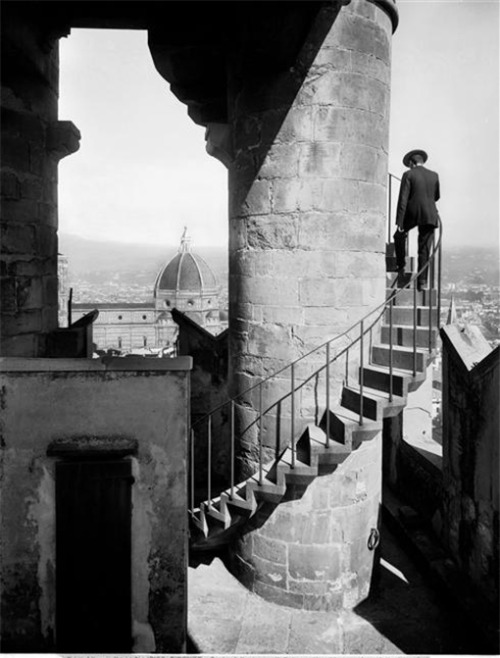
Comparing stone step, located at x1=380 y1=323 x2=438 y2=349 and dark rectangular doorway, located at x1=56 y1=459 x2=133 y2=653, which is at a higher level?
stone step, located at x1=380 y1=323 x2=438 y2=349

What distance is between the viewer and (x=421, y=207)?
6.67 metres

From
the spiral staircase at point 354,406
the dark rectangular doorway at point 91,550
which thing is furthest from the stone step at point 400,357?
the dark rectangular doorway at point 91,550

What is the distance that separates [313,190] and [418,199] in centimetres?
131

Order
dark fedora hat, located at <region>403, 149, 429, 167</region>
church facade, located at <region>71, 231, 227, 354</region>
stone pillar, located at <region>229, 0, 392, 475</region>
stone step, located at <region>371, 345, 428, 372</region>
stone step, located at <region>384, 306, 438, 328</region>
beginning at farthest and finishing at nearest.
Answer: church facade, located at <region>71, 231, 227, 354</region> → dark fedora hat, located at <region>403, 149, 429, 167</region> → stone step, located at <region>384, 306, 438, 328</region> → stone pillar, located at <region>229, 0, 392, 475</region> → stone step, located at <region>371, 345, 428, 372</region>

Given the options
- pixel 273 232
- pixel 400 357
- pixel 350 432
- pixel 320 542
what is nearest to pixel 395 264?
pixel 400 357

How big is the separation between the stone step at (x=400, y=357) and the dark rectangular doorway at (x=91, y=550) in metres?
3.28

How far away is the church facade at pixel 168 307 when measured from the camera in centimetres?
5550

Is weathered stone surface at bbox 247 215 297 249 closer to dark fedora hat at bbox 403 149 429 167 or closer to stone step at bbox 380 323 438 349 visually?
stone step at bbox 380 323 438 349

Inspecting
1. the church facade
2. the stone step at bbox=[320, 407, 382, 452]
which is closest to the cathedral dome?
the church facade

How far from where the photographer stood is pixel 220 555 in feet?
25.5

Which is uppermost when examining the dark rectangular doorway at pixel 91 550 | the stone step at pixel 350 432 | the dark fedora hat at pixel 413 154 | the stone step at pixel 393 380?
the dark fedora hat at pixel 413 154

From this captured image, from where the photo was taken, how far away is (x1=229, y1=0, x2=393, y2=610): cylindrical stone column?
20.9 ft

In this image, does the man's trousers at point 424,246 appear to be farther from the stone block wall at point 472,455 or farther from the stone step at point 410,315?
the stone block wall at point 472,455

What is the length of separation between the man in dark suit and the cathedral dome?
173 feet
